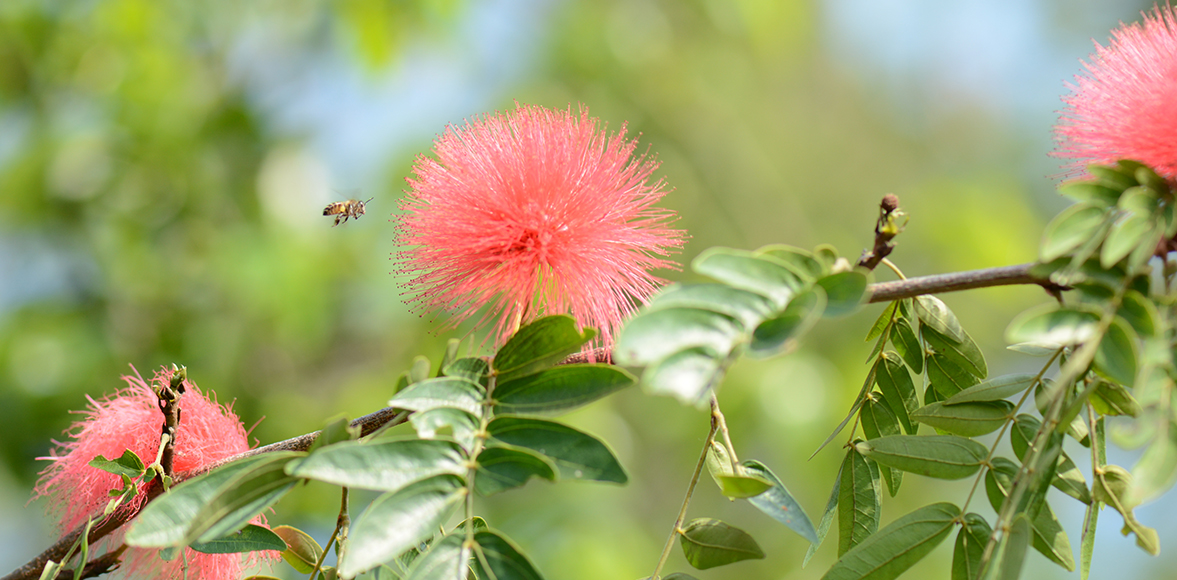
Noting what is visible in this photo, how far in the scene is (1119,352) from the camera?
57 centimetres

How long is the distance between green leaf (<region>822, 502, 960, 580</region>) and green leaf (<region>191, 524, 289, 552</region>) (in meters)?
0.57

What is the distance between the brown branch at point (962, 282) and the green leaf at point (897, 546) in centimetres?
22

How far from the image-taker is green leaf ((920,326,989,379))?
0.87 m

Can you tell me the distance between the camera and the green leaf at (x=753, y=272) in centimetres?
61

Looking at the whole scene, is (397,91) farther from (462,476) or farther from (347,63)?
(462,476)

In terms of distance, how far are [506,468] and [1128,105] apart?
0.71 metres

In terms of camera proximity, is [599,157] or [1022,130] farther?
[1022,130]

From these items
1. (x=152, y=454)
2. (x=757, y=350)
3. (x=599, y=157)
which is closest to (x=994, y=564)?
(x=757, y=350)

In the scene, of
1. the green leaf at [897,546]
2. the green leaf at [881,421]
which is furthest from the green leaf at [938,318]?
the green leaf at [897,546]

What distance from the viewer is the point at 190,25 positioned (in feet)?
10.1

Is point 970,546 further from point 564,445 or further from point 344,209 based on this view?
point 344,209

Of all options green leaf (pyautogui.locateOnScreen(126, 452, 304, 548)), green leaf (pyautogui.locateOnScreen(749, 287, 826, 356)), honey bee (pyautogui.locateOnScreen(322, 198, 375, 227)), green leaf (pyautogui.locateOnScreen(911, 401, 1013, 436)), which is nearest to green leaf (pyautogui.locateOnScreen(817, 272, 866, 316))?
green leaf (pyautogui.locateOnScreen(749, 287, 826, 356))

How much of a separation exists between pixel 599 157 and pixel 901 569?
1.80 ft

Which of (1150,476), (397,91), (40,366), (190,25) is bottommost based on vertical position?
(40,366)
